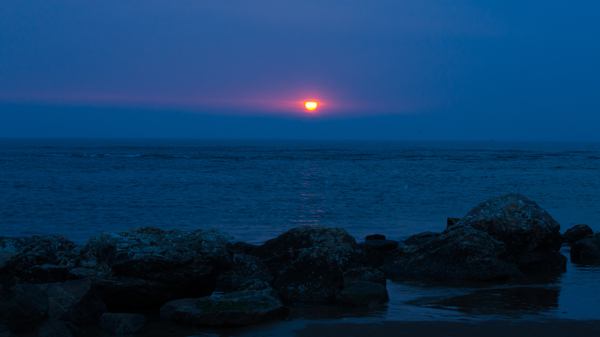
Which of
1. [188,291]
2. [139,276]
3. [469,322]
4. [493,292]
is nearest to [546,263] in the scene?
[493,292]

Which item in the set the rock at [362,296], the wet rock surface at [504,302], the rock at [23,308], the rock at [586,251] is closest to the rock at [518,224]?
the rock at [586,251]

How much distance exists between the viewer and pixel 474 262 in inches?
394

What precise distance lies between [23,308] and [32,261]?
228 centimetres

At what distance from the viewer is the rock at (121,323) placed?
6.75 meters

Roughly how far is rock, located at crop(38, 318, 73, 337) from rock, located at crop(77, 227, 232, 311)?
4.66ft

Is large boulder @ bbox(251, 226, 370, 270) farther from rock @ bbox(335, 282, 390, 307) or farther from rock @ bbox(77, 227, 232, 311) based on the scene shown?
rock @ bbox(77, 227, 232, 311)

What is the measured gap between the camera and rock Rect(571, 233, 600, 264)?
11.8 m

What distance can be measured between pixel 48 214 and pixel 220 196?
376 inches

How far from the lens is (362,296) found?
8.17m

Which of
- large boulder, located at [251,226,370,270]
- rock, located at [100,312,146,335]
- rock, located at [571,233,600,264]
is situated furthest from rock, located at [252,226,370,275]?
rock, located at [571,233,600,264]

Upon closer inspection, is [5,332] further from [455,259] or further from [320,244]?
[455,259]

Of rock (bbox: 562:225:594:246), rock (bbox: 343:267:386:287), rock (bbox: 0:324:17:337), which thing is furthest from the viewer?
rock (bbox: 562:225:594:246)

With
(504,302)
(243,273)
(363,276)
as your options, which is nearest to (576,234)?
(504,302)

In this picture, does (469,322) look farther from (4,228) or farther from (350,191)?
(350,191)
